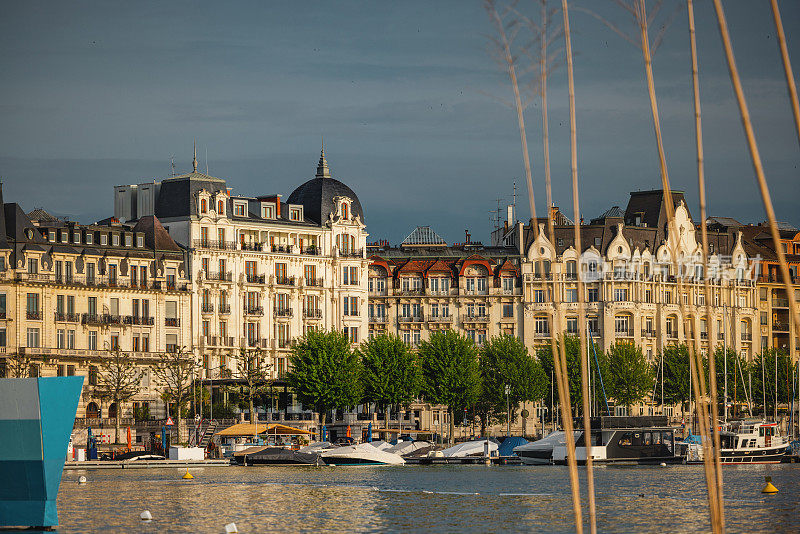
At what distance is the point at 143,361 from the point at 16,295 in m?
12.9

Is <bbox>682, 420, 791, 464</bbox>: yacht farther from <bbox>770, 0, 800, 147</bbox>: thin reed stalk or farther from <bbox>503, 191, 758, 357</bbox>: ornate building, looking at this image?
<bbox>770, 0, 800, 147</bbox>: thin reed stalk

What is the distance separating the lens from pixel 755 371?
136 meters

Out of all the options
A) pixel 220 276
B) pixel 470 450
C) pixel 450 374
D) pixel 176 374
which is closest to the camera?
pixel 470 450

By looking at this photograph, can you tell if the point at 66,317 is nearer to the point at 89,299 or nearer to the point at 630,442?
the point at 89,299

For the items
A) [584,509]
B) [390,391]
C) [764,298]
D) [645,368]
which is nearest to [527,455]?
[390,391]

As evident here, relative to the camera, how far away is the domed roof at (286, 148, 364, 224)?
5541 inches

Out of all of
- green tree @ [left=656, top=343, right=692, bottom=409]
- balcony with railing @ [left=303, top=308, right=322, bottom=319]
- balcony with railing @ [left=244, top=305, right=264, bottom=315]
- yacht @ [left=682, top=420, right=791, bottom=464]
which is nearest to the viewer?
yacht @ [left=682, top=420, right=791, bottom=464]

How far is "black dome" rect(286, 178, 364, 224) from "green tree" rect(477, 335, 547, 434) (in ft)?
70.3

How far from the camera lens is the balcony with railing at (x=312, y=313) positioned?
136 m

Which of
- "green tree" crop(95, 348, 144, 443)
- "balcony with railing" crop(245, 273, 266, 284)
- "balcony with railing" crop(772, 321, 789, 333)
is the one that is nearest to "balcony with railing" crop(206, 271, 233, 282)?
"balcony with railing" crop(245, 273, 266, 284)

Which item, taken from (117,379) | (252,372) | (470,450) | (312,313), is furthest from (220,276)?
(470,450)

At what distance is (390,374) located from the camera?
394ft

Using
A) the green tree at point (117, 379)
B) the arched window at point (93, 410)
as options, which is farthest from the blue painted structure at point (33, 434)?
the arched window at point (93, 410)

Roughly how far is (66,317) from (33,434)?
282ft
